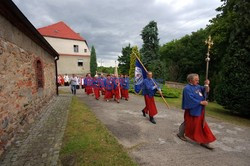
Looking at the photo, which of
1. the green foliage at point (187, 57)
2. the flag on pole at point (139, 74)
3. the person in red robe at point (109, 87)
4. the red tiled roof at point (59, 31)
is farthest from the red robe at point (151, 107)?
the red tiled roof at point (59, 31)

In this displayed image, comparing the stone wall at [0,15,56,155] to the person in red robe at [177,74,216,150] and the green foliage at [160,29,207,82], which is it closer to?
the person in red robe at [177,74,216,150]

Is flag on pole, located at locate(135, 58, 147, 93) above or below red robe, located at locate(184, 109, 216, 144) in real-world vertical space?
above

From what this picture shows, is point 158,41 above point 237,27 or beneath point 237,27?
above

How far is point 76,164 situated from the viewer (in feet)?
11.2

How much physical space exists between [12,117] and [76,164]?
2440 millimetres

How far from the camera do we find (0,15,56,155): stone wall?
13.4 ft

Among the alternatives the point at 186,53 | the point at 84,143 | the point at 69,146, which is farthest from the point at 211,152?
the point at 186,53

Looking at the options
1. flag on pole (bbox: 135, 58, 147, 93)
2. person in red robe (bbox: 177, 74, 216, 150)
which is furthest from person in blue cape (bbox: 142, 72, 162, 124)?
person in red robe (bbox: 177, 74, 216, 150)

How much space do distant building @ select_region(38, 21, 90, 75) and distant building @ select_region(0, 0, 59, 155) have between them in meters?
29.4

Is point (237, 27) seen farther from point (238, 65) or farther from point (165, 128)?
point (165, 128)

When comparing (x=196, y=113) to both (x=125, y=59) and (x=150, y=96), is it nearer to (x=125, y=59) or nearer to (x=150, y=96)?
(x=150, y=96)

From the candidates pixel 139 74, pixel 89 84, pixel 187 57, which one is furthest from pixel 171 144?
pixel 187 57

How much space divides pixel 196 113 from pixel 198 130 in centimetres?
47

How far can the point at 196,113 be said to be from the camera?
4555 millimetres
